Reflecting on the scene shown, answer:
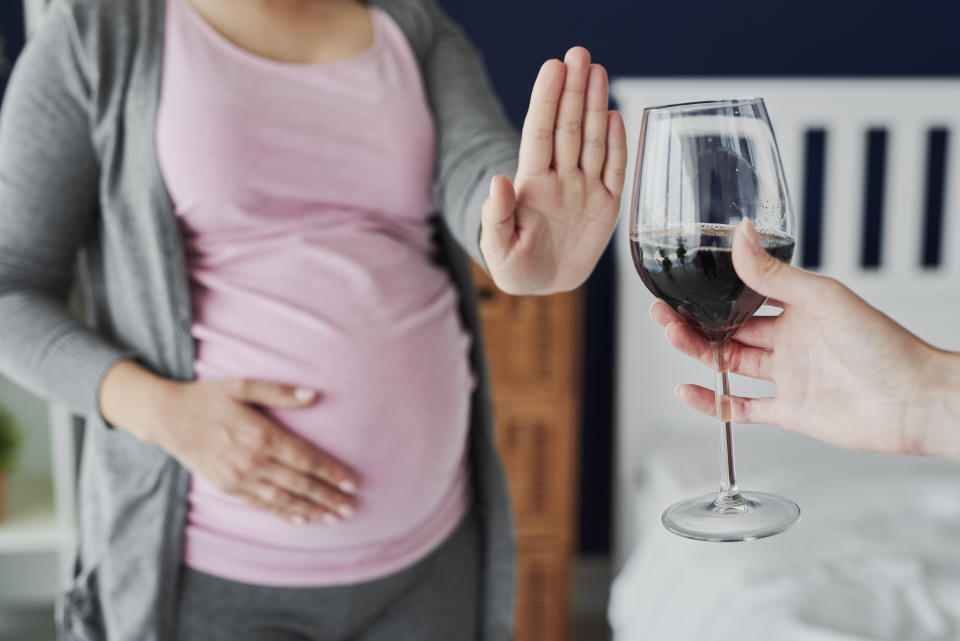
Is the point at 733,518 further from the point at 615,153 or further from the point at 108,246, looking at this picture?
the point at 108,246

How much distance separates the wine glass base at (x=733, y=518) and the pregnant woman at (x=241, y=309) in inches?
14.1

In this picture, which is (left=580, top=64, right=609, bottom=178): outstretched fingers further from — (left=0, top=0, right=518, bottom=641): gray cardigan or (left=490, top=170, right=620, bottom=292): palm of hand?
(left=0, top=0, right=518, bottom=641): gray cardigan

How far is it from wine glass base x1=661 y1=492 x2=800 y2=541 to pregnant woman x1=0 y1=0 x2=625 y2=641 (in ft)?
1.18

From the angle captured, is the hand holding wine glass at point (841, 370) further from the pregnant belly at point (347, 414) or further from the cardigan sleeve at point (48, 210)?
the cardigan sleeve at point (48, 210)

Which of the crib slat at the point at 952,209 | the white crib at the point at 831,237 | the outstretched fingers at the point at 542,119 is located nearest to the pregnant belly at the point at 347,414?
the outstretched fingers at the point at 542,119

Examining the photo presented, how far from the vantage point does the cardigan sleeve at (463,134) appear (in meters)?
0.95

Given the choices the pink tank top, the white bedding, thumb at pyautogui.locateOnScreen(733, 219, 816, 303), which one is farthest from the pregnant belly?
the white bedding

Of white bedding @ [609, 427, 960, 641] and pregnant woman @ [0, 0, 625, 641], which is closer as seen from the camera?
pregnant woman @ [0, 0, 625, 641]

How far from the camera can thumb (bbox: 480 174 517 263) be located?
739mm

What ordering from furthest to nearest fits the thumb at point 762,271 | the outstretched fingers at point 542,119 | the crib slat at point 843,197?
the crib slat at point 843,197, the outstretched fingers at point 542,119, the thumb at point 762,271

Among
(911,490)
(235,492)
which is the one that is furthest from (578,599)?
(235,492)

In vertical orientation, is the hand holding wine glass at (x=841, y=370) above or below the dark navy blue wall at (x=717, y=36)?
below

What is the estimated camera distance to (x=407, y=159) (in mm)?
1041

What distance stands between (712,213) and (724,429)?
138 mm
